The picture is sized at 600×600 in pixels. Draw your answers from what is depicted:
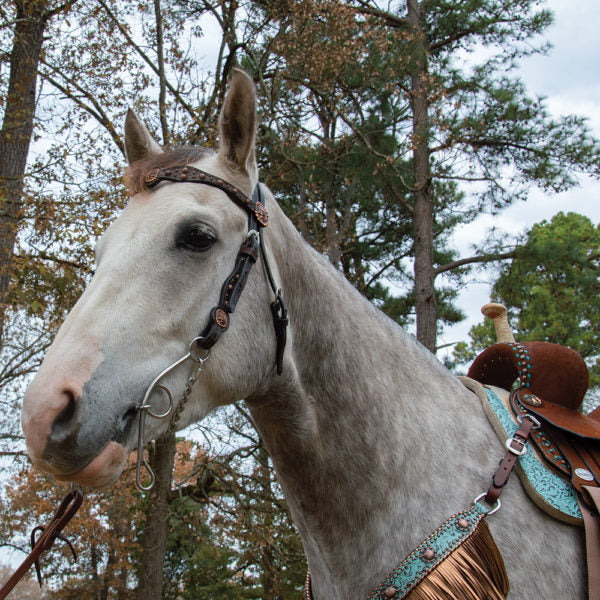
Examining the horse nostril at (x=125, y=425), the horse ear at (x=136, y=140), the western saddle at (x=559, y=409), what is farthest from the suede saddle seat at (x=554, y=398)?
the horse ear at (x=136, y=140)

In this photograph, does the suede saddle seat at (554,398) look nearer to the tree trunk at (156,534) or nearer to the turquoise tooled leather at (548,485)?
the turquoise tooled leather at (548,485)

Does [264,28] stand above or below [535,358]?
above

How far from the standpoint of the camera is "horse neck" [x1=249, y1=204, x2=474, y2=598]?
1.98m

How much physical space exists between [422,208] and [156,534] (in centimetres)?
879

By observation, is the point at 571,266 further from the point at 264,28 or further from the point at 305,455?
the point at 305,455

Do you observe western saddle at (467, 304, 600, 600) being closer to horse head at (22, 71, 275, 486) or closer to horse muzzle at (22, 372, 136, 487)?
horse head at (22, 71, 275, 486)

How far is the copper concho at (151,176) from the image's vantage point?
200cm

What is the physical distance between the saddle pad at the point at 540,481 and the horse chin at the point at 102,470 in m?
1.54

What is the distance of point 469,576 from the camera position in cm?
178

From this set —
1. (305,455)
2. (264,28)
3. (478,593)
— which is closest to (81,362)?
(305,455)

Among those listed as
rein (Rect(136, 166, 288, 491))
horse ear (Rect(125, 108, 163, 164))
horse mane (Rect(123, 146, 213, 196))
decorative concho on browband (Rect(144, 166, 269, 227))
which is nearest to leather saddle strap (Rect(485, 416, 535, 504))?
rein (Rect(136, 166, 288, 491))

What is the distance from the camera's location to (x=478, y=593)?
5.76ft

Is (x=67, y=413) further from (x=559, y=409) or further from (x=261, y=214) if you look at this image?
(x=559, y=409)

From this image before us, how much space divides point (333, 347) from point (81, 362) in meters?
1.02
